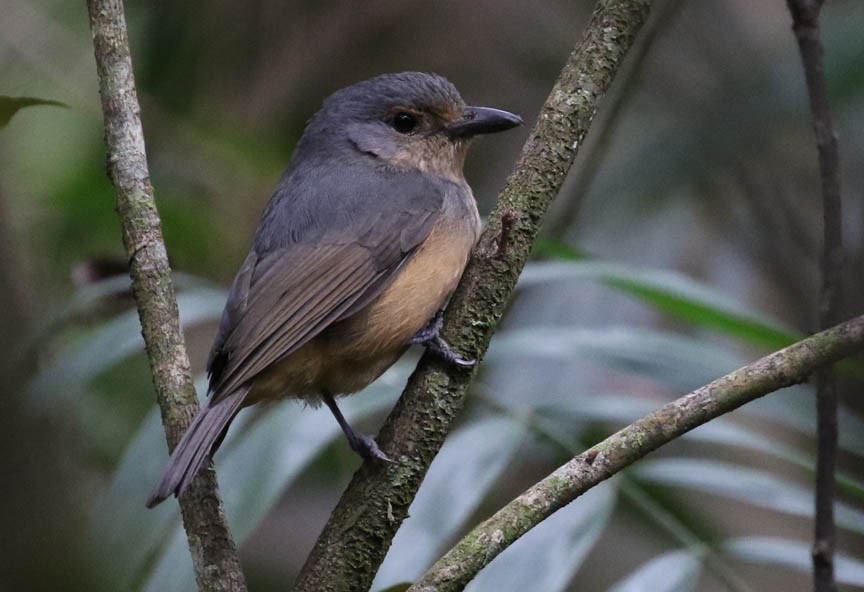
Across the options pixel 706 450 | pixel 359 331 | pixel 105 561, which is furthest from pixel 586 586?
pixel 105 561

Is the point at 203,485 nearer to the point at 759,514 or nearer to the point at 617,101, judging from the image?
the point at 617,101

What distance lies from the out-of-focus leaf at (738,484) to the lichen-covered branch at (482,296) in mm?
772

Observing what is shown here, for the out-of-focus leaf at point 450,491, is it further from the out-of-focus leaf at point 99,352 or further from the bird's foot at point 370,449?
the out-of-focus leaf at point 99,352

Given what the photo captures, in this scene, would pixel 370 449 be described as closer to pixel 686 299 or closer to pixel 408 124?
pixel 686 299

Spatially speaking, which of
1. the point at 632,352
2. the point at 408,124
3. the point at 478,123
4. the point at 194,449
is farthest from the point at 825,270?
the point at 408,124

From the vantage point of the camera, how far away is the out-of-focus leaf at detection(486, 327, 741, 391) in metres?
3.35

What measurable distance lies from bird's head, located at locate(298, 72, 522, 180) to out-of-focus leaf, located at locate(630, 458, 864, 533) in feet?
4.08

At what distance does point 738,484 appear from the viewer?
3.11 metres

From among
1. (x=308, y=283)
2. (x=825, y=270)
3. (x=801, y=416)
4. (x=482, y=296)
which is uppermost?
(x=825, y=270)

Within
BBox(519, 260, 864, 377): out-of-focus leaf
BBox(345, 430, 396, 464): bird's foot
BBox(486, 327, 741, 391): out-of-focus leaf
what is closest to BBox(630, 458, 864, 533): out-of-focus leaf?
BBox(486, 327, 741, 391): out-of-focus leaf

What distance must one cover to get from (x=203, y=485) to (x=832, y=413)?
52.3 inches

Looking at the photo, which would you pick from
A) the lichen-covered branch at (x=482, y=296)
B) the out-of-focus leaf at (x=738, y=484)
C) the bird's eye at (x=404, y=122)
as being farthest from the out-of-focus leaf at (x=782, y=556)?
the bird's eye at (x=404, y=122)

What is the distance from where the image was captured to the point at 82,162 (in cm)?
490

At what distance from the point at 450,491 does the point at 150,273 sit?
3.30ft
